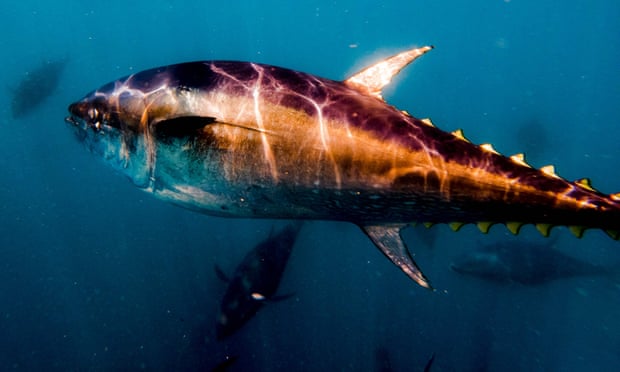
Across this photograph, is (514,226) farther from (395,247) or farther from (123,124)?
(123,124)

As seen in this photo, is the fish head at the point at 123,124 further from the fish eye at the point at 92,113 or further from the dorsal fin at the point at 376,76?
the dorsal fin at the point at 376,76

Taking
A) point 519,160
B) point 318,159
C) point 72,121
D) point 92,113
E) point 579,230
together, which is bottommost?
point 72,121

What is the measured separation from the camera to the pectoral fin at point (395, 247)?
2004 millimetres

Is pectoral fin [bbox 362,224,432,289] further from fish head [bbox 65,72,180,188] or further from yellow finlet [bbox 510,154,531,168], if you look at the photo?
fish head [bbox 65,72,180,188]

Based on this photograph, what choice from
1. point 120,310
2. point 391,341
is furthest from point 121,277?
point 391,341

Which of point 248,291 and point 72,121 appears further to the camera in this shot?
point 248,291

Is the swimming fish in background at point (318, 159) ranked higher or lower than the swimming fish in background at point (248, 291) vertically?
higher

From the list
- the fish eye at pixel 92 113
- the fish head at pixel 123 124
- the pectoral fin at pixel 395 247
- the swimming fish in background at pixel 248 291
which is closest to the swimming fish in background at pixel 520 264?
the swimming fish in background at pixel 248 291

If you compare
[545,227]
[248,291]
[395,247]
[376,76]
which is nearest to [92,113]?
[376,76]

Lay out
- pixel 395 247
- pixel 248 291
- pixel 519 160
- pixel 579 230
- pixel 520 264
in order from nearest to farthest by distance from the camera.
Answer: pixel 579 230, pixel 519 160, pixel 395 247, pixel 248 291, pixel 520 264

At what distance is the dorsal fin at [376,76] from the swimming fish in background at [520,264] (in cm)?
921

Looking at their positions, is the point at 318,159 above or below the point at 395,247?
above

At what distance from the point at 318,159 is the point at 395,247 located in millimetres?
739

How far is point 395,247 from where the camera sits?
2082 mm
